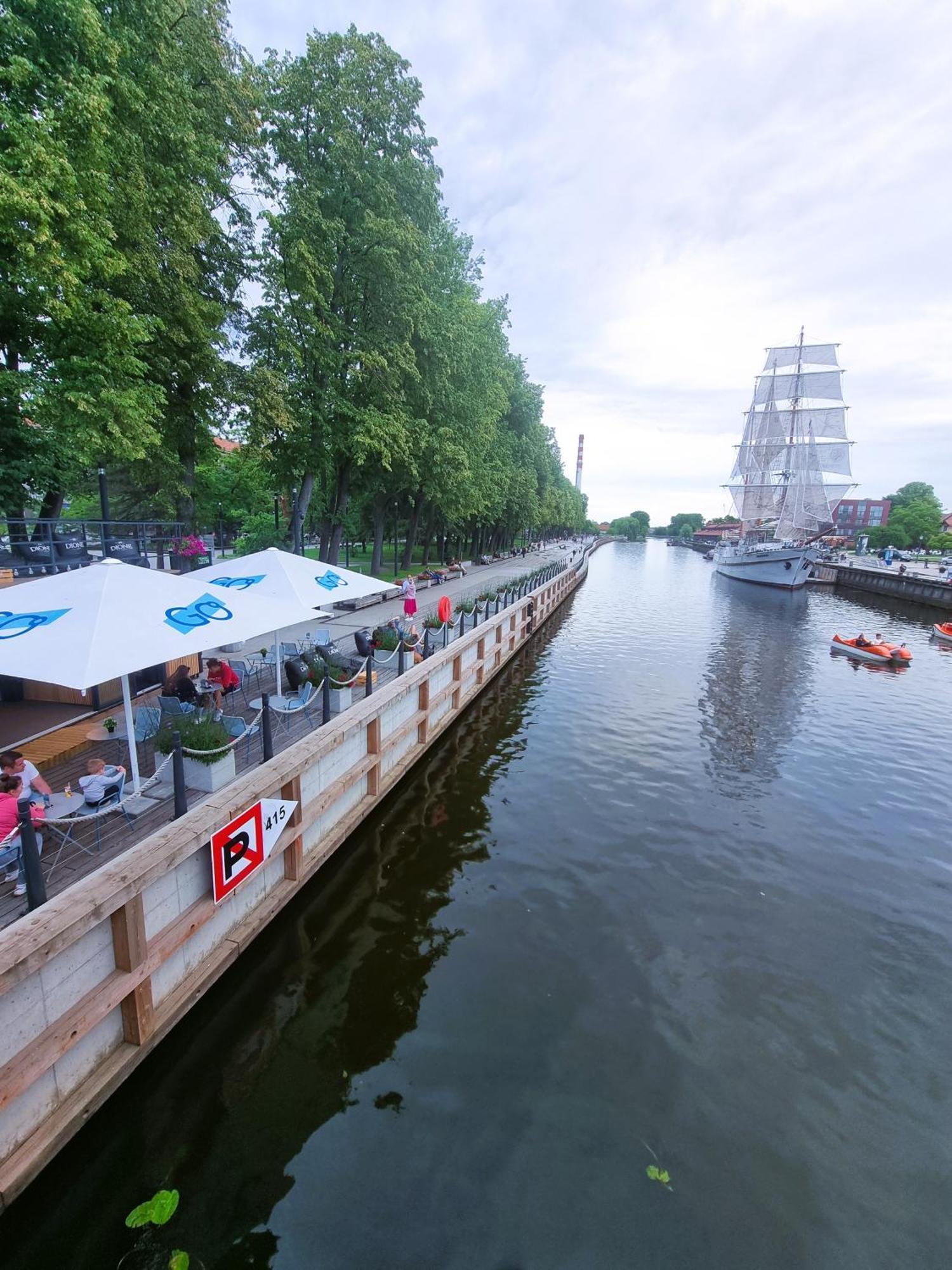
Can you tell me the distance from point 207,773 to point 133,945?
2.46 metres

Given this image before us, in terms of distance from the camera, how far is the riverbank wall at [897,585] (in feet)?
161

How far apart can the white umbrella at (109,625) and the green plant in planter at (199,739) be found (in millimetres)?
451

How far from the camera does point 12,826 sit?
18.7 ft

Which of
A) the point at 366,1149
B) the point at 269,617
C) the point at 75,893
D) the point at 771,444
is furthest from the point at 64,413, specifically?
the point at 771,444

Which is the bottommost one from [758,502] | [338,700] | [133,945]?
[133,945]

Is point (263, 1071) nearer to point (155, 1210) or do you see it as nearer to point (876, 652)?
point (155, 1210)

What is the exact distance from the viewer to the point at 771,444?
314 ft

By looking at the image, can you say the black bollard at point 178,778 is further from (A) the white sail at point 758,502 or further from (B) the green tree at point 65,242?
(A) the white sail at point 758,502

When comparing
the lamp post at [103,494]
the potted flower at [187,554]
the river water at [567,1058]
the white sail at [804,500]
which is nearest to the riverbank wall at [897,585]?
the white sail at [804,500]

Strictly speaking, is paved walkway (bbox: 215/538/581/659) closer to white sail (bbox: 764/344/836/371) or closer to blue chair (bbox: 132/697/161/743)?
blue chair (bbox: 132/697/161/743)

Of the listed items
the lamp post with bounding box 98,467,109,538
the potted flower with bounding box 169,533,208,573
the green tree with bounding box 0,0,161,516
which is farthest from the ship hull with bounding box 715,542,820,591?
the green tree with bounding box 0,0,161,516

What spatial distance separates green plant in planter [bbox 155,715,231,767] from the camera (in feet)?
24.3

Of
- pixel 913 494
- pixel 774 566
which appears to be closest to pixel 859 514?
pixel 913 494

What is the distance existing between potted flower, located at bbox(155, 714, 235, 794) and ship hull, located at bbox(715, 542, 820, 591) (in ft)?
228
